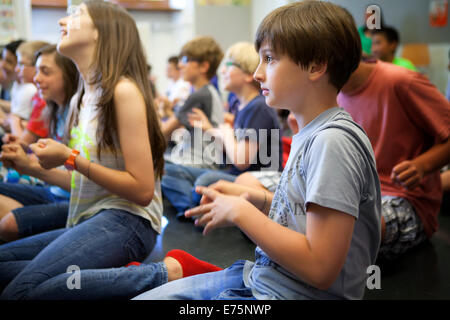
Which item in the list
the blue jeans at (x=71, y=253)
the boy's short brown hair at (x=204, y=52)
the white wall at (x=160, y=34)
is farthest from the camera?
the white wall at (x=160, y=34)

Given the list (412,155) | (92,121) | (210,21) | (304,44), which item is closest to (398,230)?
(412,155)

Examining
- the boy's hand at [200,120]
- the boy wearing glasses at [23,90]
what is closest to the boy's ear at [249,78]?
the boy's hand at [200,120]

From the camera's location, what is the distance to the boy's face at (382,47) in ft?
11.1

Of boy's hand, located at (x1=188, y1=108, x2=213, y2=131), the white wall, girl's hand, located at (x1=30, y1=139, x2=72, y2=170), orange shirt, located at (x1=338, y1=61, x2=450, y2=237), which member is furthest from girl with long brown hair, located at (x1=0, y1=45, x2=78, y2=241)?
the white wall

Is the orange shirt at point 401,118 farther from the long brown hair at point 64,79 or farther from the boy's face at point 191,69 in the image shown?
the boy's face at point 191,69

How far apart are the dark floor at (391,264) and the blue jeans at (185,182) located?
11.9 inches

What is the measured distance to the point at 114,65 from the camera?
1.18m

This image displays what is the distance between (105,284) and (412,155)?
1.08 metres

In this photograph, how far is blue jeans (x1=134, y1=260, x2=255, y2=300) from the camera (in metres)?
0.80

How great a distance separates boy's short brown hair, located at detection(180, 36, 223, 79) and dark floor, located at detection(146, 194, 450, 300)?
3.81 ft

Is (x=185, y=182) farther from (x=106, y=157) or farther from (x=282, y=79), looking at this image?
(x=282, y=79)

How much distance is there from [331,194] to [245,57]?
1.41 metres

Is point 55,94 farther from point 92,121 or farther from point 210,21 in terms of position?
point 210,21

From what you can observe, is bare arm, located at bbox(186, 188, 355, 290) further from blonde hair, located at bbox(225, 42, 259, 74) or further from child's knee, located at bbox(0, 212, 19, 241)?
blonde hair, located at bbox(225, 42, 259, 74)
